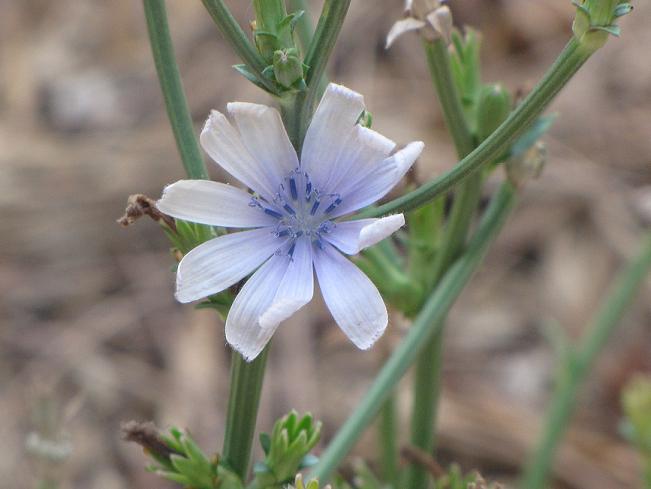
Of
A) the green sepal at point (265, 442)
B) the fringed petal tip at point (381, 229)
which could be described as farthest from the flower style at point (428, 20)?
the green sepal at point (265, 442)

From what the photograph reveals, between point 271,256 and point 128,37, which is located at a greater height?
point 128,37

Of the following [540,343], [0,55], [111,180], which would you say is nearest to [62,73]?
[0,55]

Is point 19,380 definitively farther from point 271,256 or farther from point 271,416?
point 271,256

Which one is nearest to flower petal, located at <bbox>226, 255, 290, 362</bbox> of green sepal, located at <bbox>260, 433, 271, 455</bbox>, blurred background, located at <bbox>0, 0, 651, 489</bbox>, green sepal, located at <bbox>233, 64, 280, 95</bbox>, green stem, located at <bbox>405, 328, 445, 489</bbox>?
green sepal, located at <bbox>233, 64, 280, 95</bbox>

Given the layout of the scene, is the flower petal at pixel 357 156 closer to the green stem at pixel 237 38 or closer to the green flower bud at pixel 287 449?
the green stem at pixel 237 38

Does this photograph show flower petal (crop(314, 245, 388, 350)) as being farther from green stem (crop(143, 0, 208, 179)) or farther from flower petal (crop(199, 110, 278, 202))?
green stem (crop(143, 0, 208, 179))

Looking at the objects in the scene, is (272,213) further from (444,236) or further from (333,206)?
(444,236)
